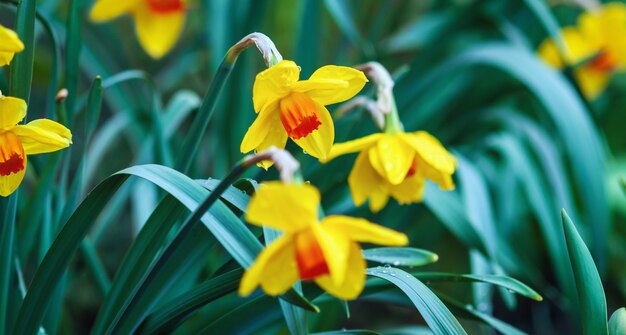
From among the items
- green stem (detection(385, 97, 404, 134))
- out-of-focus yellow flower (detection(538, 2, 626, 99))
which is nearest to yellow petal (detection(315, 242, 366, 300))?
green stem (detection(385, 97, 404, 134))

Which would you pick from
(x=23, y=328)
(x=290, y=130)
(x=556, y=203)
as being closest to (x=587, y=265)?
(x=290, y=130)

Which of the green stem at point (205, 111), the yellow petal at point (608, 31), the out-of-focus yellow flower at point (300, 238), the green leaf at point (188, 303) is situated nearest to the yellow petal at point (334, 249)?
the out-of-focus yellow flower at point (300, 238)

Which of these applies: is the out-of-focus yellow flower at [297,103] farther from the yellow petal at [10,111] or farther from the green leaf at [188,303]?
the yellow petal at [10,111]

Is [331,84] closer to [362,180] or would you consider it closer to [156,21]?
[362,180]

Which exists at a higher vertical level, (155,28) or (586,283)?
(155,28)

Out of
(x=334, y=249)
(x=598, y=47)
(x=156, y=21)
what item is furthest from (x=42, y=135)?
(x=598, y=47)

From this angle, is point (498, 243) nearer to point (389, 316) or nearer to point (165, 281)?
point (389, 316)
